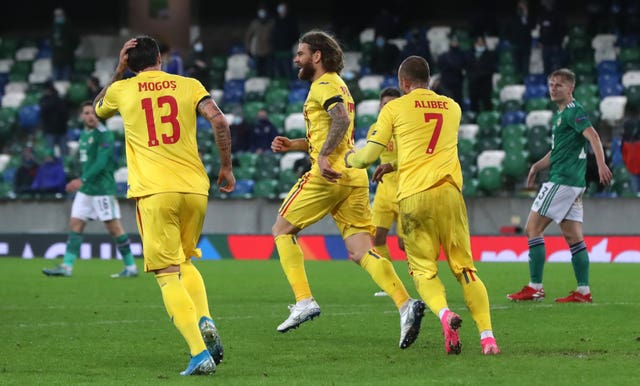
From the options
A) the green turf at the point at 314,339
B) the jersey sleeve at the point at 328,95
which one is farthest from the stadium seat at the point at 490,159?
the jersey sleeve at the point at 328,95

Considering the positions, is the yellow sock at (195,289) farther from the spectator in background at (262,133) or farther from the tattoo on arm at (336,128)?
the spectator in background at (262,133)

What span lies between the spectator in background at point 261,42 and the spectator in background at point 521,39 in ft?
18.7

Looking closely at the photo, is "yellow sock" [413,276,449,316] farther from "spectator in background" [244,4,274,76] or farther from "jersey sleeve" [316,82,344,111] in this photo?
"spectator in background" [244,4,274,76]

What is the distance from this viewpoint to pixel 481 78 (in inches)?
1013

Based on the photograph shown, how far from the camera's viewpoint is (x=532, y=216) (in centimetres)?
1313

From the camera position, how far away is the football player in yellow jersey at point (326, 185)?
981 cm

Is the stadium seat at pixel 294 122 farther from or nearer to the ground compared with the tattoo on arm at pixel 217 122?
nearer to the ground

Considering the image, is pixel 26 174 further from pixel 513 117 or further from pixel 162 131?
pixel 162 131

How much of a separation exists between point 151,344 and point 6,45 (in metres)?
25.9

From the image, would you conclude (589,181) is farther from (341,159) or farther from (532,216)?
(341,159)

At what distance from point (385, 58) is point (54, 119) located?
23.8 ft

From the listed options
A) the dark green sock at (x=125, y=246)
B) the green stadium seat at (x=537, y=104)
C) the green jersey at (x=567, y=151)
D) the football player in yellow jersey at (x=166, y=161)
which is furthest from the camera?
the green stadium seat at (x=537, y=104)

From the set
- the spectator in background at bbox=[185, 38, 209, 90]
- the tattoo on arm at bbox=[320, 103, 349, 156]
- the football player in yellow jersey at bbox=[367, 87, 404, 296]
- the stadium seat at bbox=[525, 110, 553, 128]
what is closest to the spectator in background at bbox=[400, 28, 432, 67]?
the stadium seat at bbox=[525, 110, 553, 128]

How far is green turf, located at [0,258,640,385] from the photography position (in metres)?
Result: 8.00
